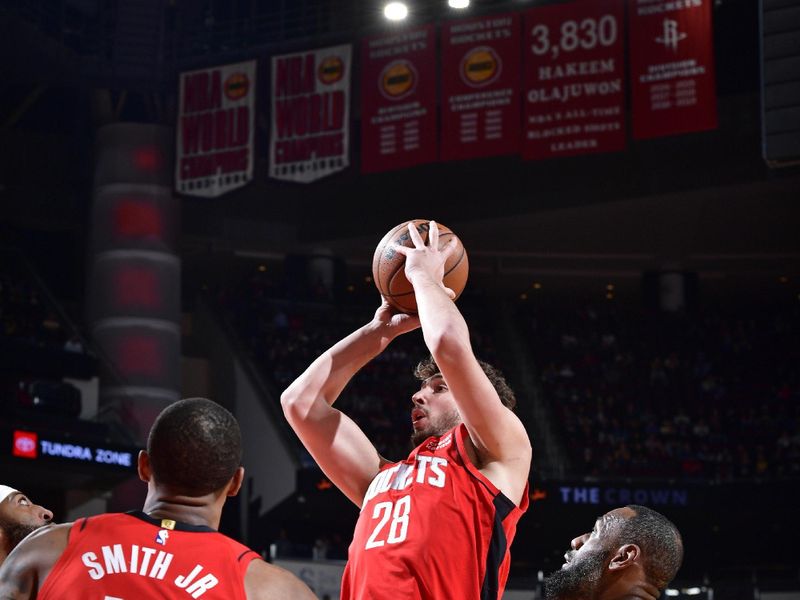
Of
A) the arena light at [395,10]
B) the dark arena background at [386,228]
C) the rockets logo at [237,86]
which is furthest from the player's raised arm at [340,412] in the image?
the rockets logo at [237,86]

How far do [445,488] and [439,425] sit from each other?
1.10 ft

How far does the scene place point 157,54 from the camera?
857 inches

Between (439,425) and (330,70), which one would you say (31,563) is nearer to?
(439,425)

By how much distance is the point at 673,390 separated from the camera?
23.7 metres

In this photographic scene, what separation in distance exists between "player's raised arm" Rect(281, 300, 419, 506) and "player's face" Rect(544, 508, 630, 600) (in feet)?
2.71

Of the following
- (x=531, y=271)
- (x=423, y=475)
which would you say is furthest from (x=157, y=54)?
(x=423, y=475)

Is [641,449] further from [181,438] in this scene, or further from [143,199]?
[181,438]

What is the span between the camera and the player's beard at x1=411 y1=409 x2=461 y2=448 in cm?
399

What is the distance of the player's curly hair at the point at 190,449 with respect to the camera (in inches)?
109

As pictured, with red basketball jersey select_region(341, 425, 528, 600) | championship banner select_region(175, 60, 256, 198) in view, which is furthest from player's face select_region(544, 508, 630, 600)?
championship banner select_region(175, 60, 256, 198)

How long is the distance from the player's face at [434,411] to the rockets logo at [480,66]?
627 inches

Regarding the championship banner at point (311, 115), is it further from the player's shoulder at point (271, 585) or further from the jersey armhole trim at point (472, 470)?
the player's shoulder at point (271, 585)

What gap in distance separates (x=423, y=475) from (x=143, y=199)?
18.8 metres

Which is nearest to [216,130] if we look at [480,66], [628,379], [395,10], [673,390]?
[395,10]
